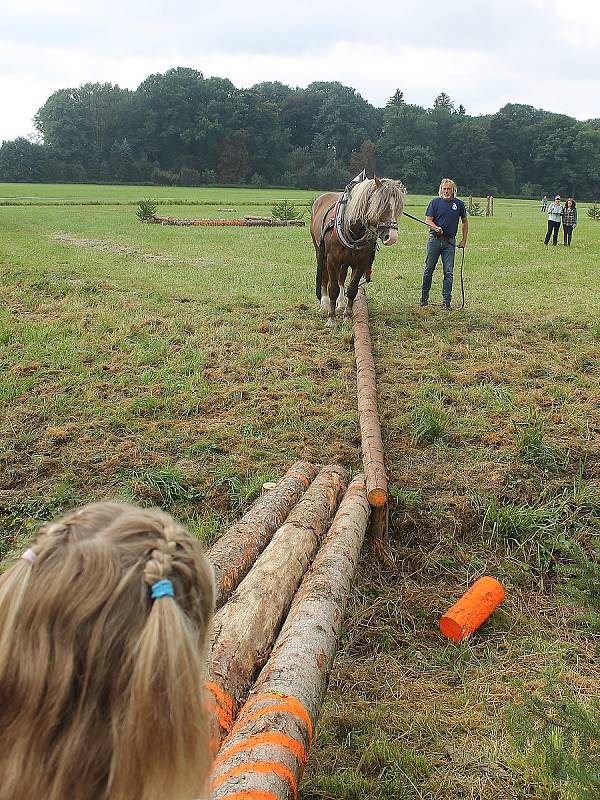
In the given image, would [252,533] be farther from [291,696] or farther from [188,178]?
[188,178]

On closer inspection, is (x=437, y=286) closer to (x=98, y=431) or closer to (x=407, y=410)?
(x=407, y=410)

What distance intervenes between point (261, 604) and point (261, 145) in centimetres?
7495

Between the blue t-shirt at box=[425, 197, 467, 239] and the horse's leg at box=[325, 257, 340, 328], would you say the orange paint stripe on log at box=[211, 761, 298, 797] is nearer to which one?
the horse's leg at box=[325, 257, 340, 328]

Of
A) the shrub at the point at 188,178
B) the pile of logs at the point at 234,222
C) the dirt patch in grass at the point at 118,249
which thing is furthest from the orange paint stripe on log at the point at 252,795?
the shrub at the point at 188,178

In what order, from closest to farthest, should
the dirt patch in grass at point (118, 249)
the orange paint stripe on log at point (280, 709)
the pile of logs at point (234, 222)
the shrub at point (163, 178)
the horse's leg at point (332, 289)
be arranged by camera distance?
the orange paint stripe on log at point (280, 709)
the horse's leg at point (332, 289)
the dirt patch in grass at point (118, 249)
the pile of logs at point (234, 222)
the shrub at point (163, 178)

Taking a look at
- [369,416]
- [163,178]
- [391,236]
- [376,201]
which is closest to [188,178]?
[163,178]

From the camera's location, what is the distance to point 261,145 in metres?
72.2

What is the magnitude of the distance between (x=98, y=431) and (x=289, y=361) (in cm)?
238

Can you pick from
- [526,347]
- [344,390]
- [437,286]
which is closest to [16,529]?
[344,390]

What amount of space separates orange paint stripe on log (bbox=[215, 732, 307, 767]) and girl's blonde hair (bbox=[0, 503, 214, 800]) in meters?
0.93

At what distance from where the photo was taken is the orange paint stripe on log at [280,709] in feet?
7.67

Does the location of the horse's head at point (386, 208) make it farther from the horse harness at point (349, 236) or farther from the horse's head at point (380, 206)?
the horse harness at point (349, 236)

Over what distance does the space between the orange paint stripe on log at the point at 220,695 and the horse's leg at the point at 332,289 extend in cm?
642

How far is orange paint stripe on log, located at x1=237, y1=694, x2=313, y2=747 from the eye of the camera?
234cm
